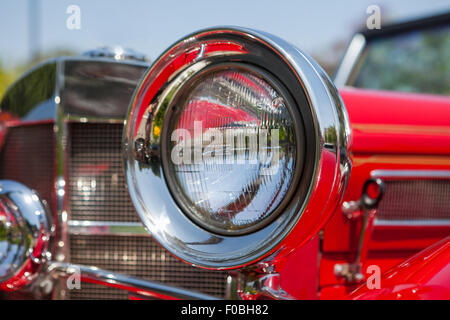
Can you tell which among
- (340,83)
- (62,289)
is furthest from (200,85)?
(340,83)

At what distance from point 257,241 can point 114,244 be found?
696 millimetres

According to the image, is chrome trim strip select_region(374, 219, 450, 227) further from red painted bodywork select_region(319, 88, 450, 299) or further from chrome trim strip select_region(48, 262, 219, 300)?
chrome trim strip select_region(48, 262, 219, 300)

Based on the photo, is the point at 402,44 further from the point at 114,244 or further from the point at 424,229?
the point at 114,244

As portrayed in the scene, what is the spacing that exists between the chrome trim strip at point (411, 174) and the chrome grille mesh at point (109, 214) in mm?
546

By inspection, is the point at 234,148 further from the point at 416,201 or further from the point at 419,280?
the point at 416,201

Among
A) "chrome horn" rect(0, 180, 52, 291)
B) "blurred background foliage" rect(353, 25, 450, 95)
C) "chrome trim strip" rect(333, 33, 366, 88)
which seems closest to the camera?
"chrome horn" rect(0, 180, 52, 291)

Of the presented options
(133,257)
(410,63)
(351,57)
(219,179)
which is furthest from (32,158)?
(410,63)

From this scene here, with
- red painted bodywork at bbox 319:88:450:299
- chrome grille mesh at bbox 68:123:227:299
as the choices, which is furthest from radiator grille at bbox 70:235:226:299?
red painted bodywork at bbox 319:88:450:299

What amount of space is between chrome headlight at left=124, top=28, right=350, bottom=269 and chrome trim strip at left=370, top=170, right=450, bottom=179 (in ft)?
2.07

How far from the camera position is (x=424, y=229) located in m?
1.65

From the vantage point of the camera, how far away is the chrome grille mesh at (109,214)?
A: 5.10 feet

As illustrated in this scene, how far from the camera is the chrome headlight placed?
0.94 meters

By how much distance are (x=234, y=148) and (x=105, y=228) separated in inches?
25.9
